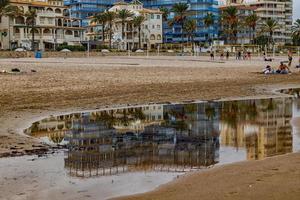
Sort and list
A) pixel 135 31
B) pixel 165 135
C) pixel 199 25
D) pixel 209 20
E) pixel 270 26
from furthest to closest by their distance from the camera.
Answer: pixel 199 25
pixel 270 26
pixel 209 20
pixel 135 31
pixel 165 135

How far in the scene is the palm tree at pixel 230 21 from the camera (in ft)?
461

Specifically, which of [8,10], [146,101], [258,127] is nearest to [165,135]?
[258,127]

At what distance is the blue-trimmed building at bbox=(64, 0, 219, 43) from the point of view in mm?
155125

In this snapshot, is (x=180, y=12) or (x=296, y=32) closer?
(x=180, y=12)

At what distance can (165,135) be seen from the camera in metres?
14.3

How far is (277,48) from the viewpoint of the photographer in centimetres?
14612

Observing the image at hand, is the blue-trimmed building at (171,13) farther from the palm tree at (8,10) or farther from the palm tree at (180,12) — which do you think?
the palm tree at (8,10)

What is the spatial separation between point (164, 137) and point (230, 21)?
131 meters

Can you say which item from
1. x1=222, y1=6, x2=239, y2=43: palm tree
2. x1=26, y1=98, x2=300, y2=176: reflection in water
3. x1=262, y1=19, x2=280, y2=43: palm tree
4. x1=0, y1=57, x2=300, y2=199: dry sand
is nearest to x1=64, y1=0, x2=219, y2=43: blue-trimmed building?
x1=222, y1=6, x2=239, y2=43: palm tree

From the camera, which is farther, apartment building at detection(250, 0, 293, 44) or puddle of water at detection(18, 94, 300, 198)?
apartment building at detection(250, 0, 293, 44)

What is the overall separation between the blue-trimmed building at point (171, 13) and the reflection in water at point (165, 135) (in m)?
135

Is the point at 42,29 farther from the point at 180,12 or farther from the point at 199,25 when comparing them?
the point at 199,25

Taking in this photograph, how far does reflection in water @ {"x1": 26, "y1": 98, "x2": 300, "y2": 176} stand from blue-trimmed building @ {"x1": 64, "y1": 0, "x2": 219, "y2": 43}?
5326 inches

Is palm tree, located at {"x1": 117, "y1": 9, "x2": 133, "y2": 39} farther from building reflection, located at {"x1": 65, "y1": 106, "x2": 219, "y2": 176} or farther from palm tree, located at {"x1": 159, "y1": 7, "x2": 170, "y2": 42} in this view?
building reflection, located at {"x1": 65, "y1": 106, "x2": 219, "y2": 176}
